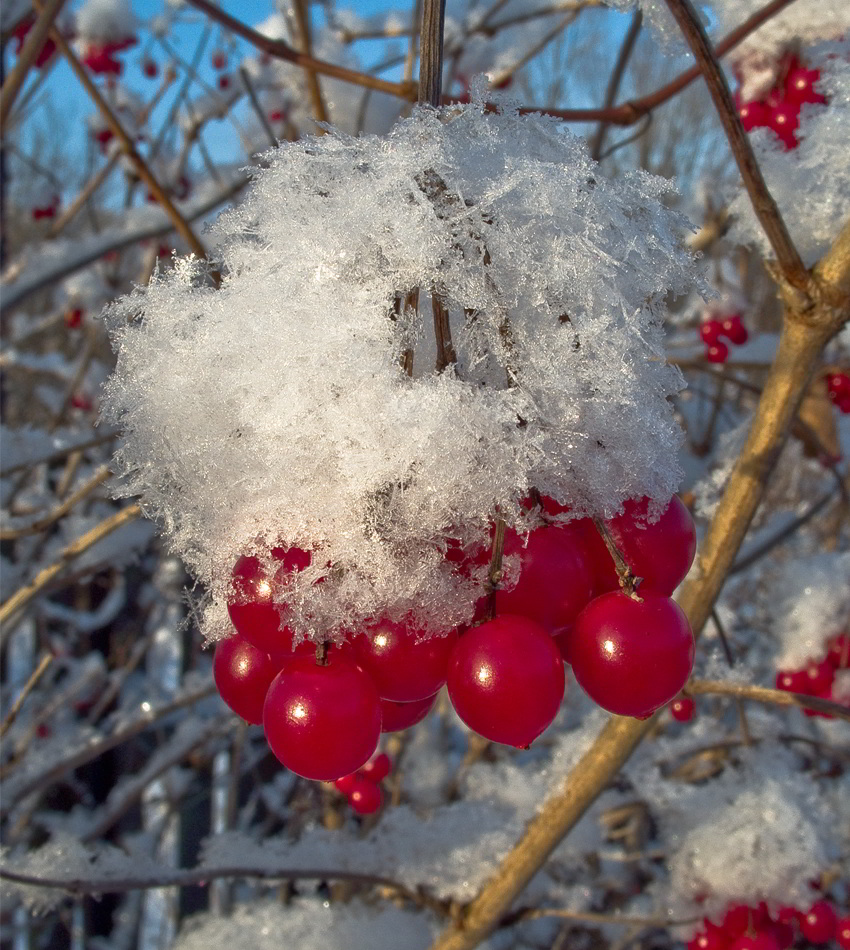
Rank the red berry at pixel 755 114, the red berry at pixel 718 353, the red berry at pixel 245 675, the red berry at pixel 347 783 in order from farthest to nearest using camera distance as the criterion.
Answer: the red berry at pixel 718 353 → the red berry at pixel 755 114 → the red berry at pixel 347 783 → the red berry at pixel 245 675

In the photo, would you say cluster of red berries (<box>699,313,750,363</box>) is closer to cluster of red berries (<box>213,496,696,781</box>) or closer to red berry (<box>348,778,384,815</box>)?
red berry (<box>348,778,384,815</box>)

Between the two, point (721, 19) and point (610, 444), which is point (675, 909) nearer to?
point (610, 444)

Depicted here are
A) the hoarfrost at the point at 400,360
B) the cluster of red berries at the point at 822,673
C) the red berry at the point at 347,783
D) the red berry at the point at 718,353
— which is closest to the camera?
the hoarfrost at the point at 400,360

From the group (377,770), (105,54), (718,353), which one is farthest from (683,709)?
(105,54)

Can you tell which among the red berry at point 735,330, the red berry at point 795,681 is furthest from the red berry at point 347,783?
the red berry at point 735,330

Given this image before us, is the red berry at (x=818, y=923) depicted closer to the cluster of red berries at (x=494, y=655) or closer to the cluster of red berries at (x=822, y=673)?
the cluster of red berries at (x=822, y=673)

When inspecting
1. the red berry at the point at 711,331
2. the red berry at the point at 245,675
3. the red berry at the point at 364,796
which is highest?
the red berry at the point at 245,675

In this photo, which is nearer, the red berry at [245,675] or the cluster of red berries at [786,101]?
the red berry at [245,675]
